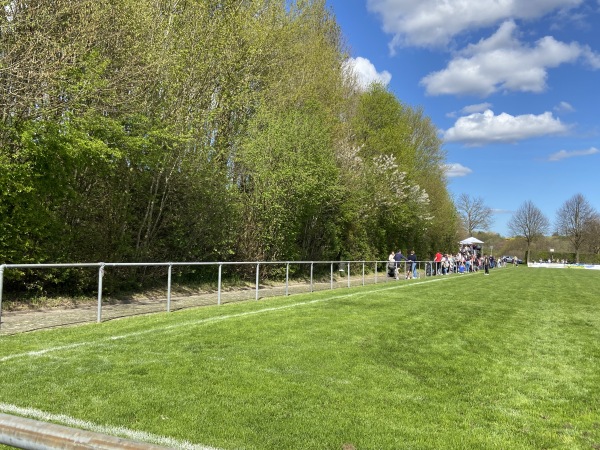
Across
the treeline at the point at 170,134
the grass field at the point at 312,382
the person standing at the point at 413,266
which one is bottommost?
the grass field at the point at 312,382

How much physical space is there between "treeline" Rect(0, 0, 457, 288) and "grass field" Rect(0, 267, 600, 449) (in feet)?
14.2

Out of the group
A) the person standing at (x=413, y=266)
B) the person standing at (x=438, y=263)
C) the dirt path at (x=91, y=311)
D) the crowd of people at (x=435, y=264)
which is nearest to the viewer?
the dirt path at (x=91, y=311)

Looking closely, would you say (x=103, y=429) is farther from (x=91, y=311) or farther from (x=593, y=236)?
(x=593, y=236)

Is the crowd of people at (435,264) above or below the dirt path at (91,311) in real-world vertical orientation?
above

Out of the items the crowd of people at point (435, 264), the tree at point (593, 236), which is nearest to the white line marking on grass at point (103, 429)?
the crowd of people at point (435, 264)

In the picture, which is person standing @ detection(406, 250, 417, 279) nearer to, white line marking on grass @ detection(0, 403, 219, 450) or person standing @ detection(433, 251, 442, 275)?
person standing @ detection(433, 251, 442, 275)

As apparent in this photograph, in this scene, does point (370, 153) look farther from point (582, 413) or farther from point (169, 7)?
point (582, 413)

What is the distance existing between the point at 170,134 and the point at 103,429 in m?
11.2

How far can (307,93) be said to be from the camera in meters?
23.6

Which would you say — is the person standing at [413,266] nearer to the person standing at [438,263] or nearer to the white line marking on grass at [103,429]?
the person standing at [438,263]

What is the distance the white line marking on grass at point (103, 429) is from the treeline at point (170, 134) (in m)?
7.24

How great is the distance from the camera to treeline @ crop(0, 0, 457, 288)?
1054 cm

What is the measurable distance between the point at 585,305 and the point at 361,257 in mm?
18580

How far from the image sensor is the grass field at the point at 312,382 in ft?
12.5
